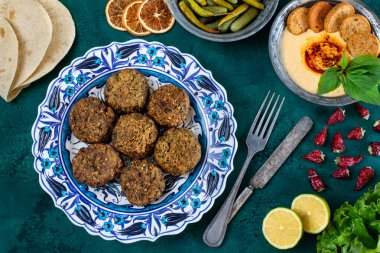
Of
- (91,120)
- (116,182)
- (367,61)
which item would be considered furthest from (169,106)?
(367,61)

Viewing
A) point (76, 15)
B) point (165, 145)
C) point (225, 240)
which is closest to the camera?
point (165, 145)

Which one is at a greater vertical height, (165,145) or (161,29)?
(161,29)

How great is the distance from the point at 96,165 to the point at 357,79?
6.07ft

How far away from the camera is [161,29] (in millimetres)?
3973

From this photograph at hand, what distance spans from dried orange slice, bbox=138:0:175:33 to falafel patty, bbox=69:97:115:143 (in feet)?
2.49

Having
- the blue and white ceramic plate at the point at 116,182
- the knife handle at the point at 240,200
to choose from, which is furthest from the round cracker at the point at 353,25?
the knife handle at the point at 240,200

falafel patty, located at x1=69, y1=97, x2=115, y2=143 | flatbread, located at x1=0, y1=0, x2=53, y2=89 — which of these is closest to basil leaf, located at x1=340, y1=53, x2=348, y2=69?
falafel patty, located at x1=69, y1=97, x2=115, y2=143

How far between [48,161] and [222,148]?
1.25 m

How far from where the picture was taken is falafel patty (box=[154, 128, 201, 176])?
3529mm

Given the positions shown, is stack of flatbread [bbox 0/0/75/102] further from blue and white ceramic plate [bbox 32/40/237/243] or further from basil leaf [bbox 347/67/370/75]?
basil leaf [bbox 347/67/370/75]

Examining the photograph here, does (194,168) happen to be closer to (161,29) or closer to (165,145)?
(165,145)

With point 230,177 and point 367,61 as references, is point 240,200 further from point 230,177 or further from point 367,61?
point 367,61

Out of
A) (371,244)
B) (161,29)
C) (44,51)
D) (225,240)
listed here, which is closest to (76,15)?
(44,51)

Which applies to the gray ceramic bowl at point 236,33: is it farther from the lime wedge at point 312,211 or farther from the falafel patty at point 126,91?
the lime wedge at point 312,211
